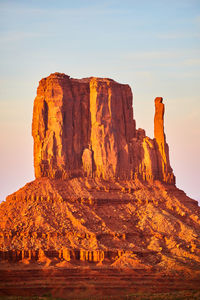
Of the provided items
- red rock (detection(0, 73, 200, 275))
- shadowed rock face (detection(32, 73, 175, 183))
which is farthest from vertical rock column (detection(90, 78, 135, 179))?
red rock (detection(0, 73, 200, 275))

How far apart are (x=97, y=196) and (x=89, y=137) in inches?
329

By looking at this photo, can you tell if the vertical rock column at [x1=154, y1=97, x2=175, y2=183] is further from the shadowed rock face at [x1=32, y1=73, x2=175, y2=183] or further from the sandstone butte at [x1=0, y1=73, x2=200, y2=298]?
the sandstone butte at [x1=0, y1=73, x2=200, y2=298]

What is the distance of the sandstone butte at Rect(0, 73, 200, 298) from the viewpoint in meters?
114

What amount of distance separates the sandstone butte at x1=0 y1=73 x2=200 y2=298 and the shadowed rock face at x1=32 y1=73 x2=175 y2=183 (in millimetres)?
113

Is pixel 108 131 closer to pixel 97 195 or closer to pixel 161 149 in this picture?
pixel 161 149

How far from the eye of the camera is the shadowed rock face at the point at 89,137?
127 m

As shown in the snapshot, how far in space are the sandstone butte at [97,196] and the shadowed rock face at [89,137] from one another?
113 millimetres

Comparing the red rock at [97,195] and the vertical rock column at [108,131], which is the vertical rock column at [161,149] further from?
the vertical rock column at [108,131]

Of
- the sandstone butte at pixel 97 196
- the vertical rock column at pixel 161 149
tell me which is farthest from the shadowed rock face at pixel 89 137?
the sandstone butte at pixel 97 196

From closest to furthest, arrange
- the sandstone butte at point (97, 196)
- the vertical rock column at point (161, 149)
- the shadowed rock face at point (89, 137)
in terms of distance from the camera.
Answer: the sandstone butte at point (97, 196), the shadowed rock face at point (89, 137), the vertical rock column at point (161, 149)

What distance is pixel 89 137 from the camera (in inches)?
5084

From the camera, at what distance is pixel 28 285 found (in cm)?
10875

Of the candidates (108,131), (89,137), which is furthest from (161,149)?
(89,137)

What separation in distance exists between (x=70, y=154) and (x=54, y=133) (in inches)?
117
